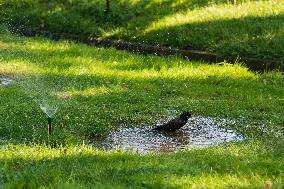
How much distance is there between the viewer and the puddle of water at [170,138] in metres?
7.91

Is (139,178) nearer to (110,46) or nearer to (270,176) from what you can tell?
(270,176)

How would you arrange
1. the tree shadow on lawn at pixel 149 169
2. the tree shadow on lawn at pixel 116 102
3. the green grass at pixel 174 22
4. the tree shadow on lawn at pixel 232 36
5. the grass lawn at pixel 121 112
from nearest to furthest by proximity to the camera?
the tree shadow on lawn at pixel 149 169, the grass lawn at pixel 121 112, the tree shadow on lawn at pixel 116 102, the tree shadow on lawn at pixel 232 36, the green grass at pixel 174 22

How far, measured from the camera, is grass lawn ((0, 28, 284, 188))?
19.9 ft

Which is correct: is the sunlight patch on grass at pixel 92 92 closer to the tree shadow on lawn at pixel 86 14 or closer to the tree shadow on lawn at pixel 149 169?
the tree shadow on lawn at pixel 149 169

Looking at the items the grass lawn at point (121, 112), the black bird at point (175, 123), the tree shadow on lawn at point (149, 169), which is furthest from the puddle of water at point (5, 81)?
the tree shadow on lawn at point (149, 169)

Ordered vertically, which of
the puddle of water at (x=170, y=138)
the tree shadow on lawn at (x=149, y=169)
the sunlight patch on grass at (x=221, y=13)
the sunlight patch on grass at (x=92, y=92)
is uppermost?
the sunlight patch on grass at (x=221, y=13)

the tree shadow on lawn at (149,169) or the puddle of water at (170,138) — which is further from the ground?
the tree shadow on lawn at (149,169)

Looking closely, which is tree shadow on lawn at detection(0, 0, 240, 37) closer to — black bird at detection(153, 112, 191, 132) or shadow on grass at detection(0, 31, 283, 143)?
shadow on grass at detection(0, 31, 283, 143)

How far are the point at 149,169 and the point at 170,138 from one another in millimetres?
2194

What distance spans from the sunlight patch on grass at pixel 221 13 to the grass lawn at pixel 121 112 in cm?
242

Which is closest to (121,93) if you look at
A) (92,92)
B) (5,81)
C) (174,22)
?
(92,92)

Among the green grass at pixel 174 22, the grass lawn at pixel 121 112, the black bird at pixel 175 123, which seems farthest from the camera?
the green grass at pixel 174 22

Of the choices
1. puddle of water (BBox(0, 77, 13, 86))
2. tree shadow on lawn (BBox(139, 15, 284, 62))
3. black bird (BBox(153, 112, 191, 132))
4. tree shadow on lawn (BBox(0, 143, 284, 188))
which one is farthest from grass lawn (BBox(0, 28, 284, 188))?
tree shadow on lawn (BBox(139, 15, 284, 62))

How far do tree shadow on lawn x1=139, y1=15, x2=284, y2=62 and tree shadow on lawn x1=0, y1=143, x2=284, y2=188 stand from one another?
7.32m
